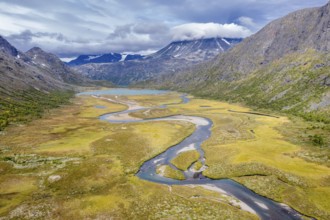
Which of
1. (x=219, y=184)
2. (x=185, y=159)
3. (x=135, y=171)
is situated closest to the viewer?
(x=219, y=184)

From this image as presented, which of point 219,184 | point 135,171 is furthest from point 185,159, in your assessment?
point 219,184

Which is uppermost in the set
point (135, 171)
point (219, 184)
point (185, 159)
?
point (185, 159)

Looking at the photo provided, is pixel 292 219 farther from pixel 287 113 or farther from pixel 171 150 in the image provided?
pixel 287 113

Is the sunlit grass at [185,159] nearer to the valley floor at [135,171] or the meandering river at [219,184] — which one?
the valley floor at [135,171]

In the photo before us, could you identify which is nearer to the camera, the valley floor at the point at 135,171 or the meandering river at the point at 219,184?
the meandering river at the point at 219,184

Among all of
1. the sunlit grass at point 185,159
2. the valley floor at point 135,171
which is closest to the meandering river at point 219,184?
the sunlit grass at point 185,159

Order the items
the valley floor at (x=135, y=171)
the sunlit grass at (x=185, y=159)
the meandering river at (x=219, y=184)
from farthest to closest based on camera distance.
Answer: the sunlit grass at (x=185, y=159), the valley floor at (x=135, y=171), the meandering river at (x=219, y=184)

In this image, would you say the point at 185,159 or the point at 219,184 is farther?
the point at 185,159

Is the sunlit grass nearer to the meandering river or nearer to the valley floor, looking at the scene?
the valley floor

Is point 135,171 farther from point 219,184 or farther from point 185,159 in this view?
point 219,184

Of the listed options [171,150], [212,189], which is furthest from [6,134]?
[212,189]
